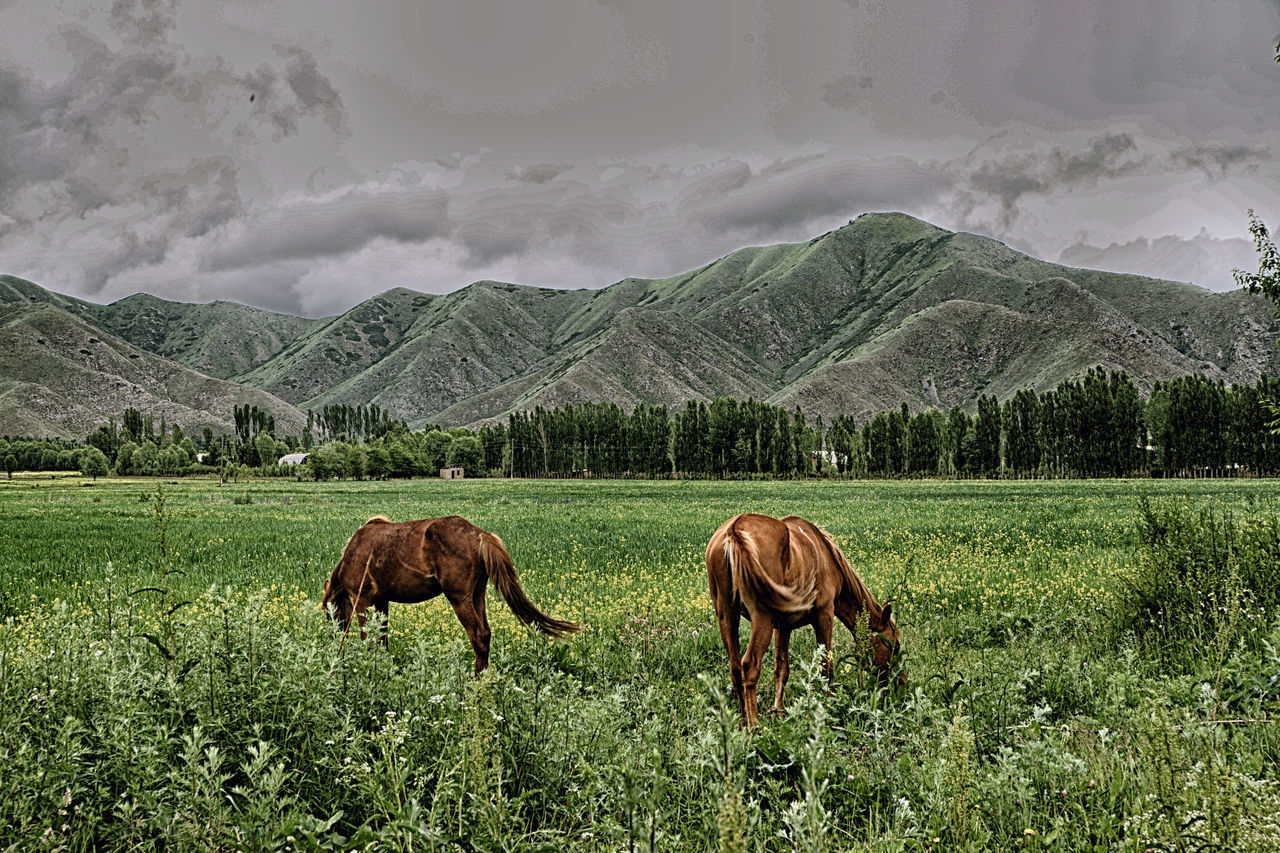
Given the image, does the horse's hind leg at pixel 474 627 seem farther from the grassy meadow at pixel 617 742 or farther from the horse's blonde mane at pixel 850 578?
the horse's blonde mane at pixel 850 578

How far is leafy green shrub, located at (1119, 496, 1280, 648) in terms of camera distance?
8.86 metres

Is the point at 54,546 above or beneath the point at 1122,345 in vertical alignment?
beneath

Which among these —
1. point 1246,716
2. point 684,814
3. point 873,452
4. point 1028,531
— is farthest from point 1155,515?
point 873,452

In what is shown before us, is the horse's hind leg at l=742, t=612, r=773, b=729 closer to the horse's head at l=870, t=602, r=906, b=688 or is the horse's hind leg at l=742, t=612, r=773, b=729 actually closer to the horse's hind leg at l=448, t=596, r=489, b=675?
the horse's head at l=870, t=602, r=906, b=688

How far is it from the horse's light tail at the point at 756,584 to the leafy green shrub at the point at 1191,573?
18.1 feet

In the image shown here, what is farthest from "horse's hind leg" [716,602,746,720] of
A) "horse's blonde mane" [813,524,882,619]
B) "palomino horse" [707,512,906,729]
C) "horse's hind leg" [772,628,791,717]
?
"horse's blonde mane" [813,524,882,619]

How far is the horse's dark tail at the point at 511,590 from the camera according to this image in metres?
8.24

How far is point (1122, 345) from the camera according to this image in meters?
199

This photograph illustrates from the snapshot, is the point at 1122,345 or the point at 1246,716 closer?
the point at 1246,716

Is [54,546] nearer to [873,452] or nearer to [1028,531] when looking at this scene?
[1028,531]

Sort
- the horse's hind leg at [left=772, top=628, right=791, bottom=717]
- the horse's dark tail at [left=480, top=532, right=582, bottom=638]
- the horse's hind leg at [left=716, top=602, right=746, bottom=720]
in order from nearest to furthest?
the horse's hind leg at [left=716, top=602, right=746, bottom=720], the horse's hind leg at [left=772, top=628, right=791, bottom=717], the horse's dark tail at [left=480, top=532, right=582, bottom=638]

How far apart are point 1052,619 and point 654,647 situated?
6201mm

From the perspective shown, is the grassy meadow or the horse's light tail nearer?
the grassy meadow

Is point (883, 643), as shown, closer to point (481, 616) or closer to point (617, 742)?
point (617, 742)
